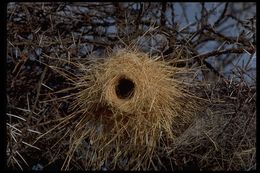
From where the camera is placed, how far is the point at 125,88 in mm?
2619

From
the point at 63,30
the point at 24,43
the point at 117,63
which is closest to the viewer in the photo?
the point at 117,63

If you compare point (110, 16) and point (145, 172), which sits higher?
point (110, 16)

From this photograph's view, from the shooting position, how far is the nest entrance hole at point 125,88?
257 centimetres

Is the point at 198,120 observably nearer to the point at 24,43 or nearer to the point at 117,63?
the point at 117,63

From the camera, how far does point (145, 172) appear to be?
8.60ft

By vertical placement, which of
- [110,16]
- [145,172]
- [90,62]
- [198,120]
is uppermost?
[110,16]

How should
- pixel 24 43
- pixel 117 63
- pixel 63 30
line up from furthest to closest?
1. pixel 63 30
2. pixel 24 43
3. pixel 117 63

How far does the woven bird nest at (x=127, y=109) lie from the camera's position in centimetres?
252

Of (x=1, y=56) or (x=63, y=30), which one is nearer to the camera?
(x=1, y=56)

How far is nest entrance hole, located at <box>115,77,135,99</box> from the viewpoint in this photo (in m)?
2.57

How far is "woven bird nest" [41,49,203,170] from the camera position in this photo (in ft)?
8.27

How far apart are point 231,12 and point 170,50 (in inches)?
19.6

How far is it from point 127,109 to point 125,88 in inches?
5.7

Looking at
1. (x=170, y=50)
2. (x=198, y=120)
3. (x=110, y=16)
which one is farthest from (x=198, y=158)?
(x=110, y=16)
